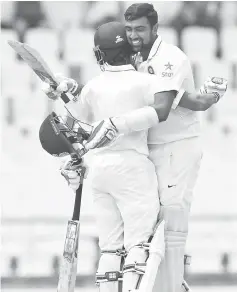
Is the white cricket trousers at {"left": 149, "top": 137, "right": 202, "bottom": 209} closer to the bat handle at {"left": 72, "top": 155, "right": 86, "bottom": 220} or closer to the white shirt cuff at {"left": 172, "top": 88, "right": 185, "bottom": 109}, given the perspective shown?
the white shirt cuff at {"left": 172, "top": 88, "right": 185, "bottom": 109}

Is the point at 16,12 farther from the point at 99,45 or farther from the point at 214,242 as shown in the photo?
the point at 99,45

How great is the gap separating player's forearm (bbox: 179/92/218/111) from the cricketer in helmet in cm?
28

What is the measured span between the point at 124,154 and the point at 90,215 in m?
2.82

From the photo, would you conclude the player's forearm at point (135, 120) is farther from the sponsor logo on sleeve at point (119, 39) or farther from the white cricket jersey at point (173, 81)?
the sponsor logo on sleeve at point (119, 39)

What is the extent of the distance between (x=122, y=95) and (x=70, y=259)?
721mm

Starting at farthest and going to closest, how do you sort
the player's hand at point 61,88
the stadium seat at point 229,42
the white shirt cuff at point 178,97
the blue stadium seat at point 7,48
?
the stadium seat at point 229,42 < the blue stadium seat at point 7,48 < the player's hand at point 61,88 < the white shirt cuff at point 178,97

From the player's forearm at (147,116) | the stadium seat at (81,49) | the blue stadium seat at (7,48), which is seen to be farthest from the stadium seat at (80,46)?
the player's forearm at (147,116)

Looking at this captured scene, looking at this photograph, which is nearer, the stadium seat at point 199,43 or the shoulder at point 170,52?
the shoulder at point 170,52

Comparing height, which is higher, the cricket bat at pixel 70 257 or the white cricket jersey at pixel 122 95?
the white cricket jersey at pixel 122 95

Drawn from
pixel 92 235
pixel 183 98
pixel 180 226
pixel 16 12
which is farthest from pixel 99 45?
pixel 16 12

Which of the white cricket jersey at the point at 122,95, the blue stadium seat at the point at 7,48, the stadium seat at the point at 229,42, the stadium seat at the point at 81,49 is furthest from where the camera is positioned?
the stadium seat at the point at 229,42

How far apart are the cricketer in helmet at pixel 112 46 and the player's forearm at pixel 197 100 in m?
0.28

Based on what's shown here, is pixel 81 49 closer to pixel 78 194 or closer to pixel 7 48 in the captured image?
pixel 7 48

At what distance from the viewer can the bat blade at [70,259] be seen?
543 centimetres
